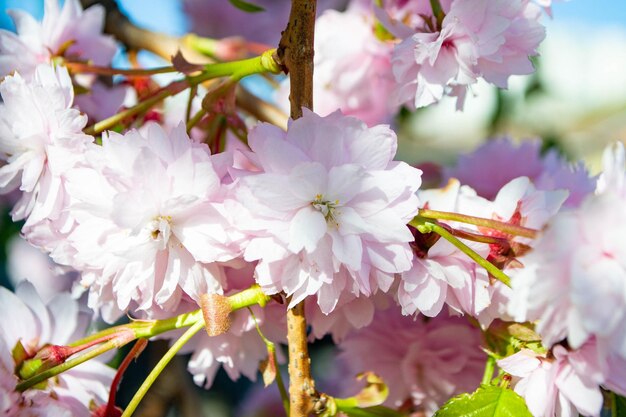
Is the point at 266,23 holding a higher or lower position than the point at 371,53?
lower

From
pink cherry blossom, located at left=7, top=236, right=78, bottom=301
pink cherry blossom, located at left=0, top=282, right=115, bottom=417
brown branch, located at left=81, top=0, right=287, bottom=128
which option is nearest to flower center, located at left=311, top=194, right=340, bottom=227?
pink cherry blossom, located at left=0, top=282, right=115, bottom=417

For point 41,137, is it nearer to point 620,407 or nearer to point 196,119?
point 196,119

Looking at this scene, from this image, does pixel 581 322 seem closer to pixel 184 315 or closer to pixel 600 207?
pixel 600 207

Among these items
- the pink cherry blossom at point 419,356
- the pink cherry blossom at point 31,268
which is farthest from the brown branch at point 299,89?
the pink cherry blossom at point 31,268

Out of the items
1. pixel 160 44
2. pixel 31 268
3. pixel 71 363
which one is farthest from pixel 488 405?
pixel 31 268

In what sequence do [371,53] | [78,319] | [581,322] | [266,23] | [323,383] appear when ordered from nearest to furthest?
[581,322], [78,319], [371,53], [323,383], [266,23]

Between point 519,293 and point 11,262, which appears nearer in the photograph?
point 519,293

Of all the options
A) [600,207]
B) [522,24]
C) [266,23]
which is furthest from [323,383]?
[600,207]

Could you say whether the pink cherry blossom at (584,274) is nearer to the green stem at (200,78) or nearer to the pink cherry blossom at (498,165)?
the green stem at (200,78)
